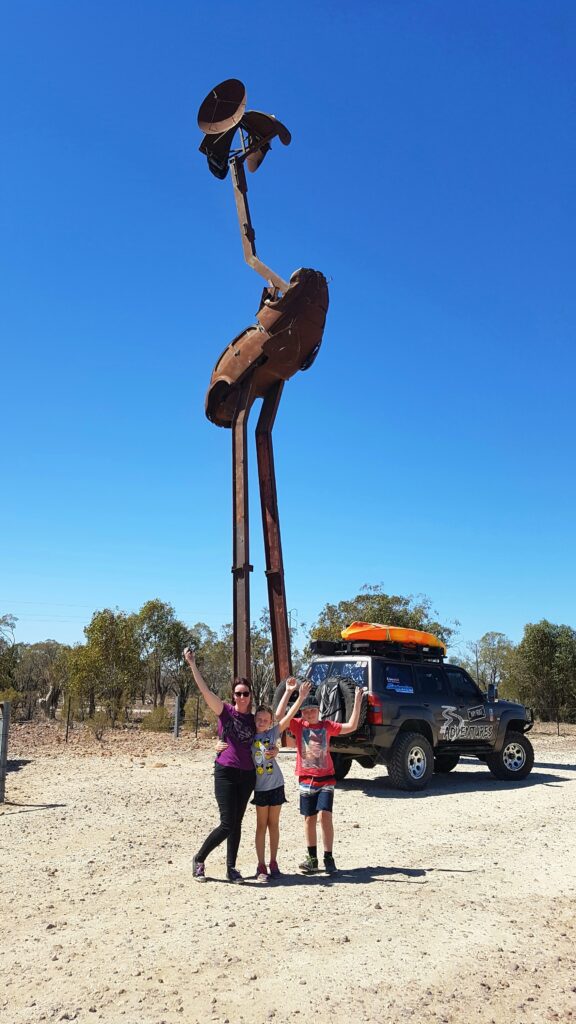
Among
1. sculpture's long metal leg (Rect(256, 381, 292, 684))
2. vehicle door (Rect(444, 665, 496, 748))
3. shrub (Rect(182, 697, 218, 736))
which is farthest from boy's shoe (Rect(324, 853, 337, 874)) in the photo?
shrub (Rect(182, 697, 218, 736))

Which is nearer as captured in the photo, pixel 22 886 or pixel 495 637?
pixel 22 886

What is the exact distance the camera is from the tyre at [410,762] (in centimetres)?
1066

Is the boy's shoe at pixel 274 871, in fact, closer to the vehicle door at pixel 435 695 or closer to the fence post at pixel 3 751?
the fence post at pixel 3 751

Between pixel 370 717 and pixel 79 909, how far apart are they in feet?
19.2

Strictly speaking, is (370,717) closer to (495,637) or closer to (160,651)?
(160,651)

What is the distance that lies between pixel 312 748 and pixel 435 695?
5800mm

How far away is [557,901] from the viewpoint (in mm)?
5613

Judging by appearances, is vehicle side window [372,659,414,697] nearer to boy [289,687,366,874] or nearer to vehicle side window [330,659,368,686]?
vehicle side window [330,659,368,686]

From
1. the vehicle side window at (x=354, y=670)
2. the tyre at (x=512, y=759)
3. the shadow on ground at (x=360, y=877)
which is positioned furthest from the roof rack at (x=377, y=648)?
the shadow on ground at (x=360, y=877)

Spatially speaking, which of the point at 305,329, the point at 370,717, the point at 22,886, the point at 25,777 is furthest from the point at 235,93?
the point at 22,886

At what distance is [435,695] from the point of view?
11.7 meters

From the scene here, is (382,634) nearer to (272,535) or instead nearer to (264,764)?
(272,535)

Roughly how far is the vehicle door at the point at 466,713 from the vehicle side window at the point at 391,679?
0.84 metres

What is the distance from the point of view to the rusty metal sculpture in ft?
46.3
